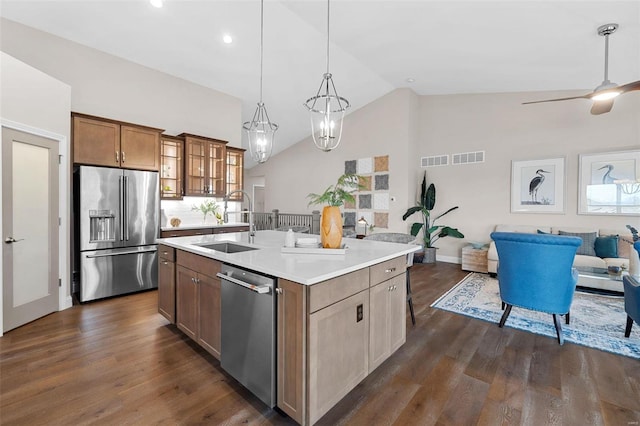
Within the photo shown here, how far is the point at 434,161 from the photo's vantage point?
6.90 m

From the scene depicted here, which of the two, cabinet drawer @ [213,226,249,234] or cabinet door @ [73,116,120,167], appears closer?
cabinet door @ [73,116,120,167]

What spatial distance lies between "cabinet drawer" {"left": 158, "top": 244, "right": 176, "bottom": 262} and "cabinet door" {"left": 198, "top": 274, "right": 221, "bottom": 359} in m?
0.62

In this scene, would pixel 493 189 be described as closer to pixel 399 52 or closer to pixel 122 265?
pixel 399 52

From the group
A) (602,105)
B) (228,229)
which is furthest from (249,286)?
(602,105)


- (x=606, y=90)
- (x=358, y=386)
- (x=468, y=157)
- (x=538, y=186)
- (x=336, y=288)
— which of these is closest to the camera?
(x=336, y=288)

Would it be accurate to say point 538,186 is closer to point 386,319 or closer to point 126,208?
point 386,319

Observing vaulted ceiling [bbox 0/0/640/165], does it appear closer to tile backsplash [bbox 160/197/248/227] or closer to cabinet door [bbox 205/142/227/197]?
cabinet door [bbox 205/142/227/197]

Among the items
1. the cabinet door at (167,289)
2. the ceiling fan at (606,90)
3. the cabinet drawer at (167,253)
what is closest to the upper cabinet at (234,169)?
the cabinet drawer at (167,253)

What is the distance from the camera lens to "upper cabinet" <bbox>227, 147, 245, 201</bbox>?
19.0ft

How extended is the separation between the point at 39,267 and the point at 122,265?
87 cm

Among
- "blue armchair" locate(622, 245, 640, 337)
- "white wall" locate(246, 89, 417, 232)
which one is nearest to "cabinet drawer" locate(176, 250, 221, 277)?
"blue armchair" locate(622, 245, 640, 337)

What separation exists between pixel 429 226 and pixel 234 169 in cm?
468

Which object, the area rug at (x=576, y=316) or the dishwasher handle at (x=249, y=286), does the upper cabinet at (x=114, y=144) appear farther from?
the area rug at (x=576, y=316)

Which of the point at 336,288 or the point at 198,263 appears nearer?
the point at 336,288
